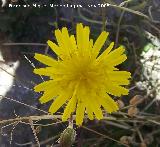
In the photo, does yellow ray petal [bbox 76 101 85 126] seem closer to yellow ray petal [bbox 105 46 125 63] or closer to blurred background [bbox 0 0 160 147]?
yellow ray petal [bbox 105 46 125 63]

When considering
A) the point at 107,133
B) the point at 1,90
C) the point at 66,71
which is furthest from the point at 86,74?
the point at 1,90

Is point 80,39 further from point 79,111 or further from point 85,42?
point 79,111

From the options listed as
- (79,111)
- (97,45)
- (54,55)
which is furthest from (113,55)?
(54,55)

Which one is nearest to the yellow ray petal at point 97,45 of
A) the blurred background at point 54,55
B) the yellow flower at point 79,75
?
the yellow flower at point 79,75

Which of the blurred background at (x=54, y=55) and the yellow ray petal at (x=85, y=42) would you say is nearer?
the yellow ray petal at (x=85, y=42)

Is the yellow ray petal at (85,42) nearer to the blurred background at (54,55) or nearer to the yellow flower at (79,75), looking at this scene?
the yellow flower at (79,75)

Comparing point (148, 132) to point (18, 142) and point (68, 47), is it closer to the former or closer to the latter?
point (18, 142)
